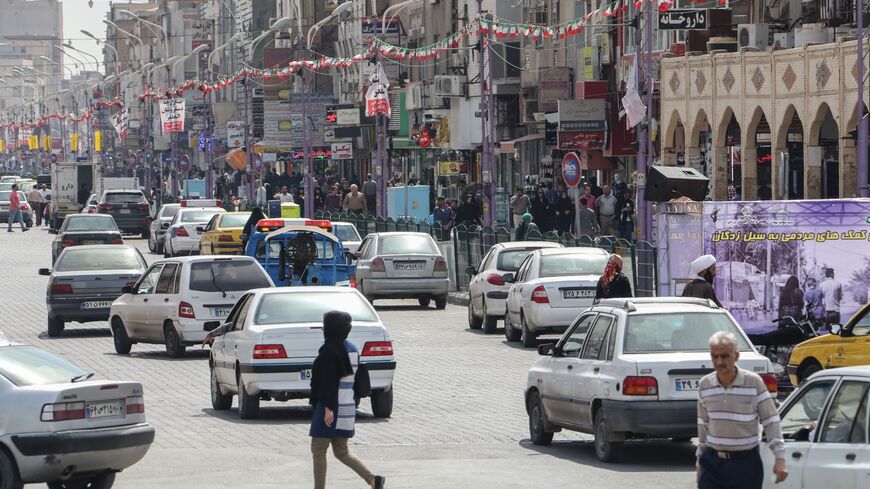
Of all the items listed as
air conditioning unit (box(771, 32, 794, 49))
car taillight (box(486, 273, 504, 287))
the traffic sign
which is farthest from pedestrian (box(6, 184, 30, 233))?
car taillight (box(486, 273, 504, 287))

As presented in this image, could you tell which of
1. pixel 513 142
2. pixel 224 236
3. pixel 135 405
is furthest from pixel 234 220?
pixel 135 405

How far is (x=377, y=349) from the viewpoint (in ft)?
59.4

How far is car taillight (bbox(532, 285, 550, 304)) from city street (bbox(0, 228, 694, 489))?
2.47ft

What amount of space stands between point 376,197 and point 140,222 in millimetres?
9363

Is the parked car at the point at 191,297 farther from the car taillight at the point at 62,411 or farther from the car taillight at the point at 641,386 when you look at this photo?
the car taillight at the point at 62,411

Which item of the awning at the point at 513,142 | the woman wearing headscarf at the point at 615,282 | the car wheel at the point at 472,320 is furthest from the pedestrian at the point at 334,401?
the awning at the point at 513,142

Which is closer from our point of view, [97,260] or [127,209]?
[97,260]

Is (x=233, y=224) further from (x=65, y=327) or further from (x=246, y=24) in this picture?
(x=246, y=24)

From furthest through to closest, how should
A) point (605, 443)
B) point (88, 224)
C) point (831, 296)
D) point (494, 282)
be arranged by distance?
point (88, 224), point (494, 282), point (831, 296), point (605, 443)

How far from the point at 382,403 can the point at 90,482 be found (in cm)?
508

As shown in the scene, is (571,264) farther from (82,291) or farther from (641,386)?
(641,386)

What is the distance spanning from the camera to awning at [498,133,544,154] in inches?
2611

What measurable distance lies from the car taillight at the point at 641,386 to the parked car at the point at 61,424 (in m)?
3.64

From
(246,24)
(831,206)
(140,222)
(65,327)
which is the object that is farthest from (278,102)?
(831,206)
